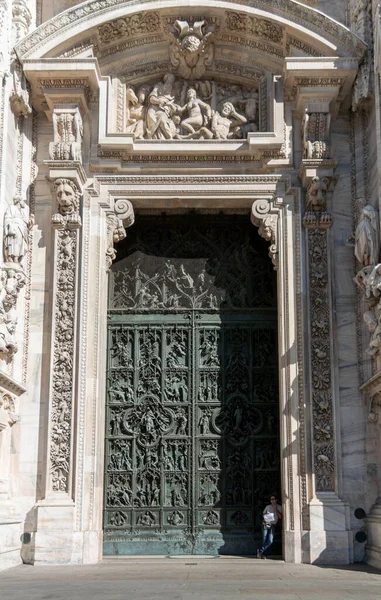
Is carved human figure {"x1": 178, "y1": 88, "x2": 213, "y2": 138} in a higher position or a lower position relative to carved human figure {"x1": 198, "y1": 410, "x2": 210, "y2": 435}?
higher

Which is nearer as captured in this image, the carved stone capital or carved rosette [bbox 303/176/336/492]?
the carved stone capital

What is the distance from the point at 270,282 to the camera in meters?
15.1

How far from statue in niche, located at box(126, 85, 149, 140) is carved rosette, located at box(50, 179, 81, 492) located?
5.26 ft

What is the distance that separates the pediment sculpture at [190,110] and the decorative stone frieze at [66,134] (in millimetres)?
1045

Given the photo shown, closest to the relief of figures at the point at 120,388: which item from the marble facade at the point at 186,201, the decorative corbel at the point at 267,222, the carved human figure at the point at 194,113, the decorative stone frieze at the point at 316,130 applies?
the marble facade at the point at 186,201

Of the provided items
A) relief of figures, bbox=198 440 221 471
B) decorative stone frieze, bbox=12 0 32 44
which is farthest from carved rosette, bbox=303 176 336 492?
decorative stone frieze, bbox=12 0 32 44

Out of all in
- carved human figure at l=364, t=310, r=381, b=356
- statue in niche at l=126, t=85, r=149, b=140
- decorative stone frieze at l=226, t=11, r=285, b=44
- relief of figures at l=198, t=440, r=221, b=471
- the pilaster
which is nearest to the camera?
carved human figure at l=364, t=310, r=381, b=356

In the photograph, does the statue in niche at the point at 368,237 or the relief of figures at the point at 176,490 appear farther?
the relief of figures at the point at 176,490

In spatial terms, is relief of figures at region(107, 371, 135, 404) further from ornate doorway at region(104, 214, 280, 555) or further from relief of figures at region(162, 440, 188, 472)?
relief of figures at region(162, 440, 188, 472)

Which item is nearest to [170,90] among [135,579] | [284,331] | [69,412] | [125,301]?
[125,301]

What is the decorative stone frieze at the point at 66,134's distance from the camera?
14258 mm

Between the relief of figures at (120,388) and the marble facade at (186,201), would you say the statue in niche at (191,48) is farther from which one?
the relief of figures at (120,388)

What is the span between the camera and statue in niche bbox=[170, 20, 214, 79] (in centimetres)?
1482

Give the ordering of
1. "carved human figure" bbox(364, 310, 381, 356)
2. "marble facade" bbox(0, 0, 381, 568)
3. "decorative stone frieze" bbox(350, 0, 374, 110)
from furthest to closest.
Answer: "decorative stone frieze" bbox(350, 0, 374, 110) < "marble facade" bbox(0, 0, 381, 568) < "carved human figure" bbox(364, 310, 381, 356)
